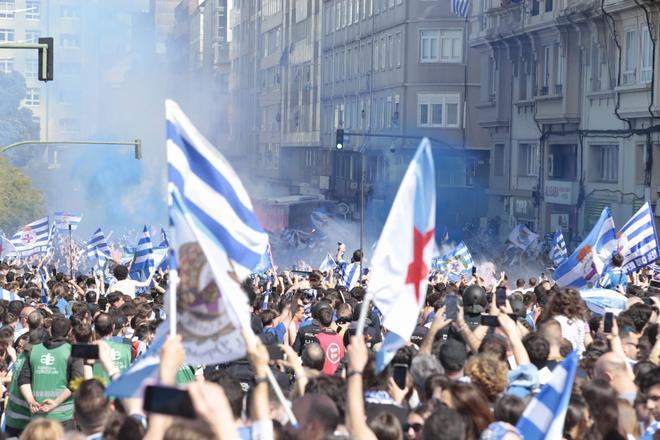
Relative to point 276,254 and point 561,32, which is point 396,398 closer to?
point 561,32

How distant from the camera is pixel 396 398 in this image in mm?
9367

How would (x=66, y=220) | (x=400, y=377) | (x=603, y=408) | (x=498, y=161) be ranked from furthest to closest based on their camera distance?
1. (x=498, y=161)
2. (x=66, y=220)
3. (x=400, y=377)
4. (x=603, y=408)

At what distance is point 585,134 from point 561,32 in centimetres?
354

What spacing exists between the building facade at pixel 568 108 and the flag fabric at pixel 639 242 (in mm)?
20467

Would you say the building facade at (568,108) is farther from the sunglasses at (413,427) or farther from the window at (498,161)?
the sunglasses at (413,427)

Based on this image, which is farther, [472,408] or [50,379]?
[50,379]

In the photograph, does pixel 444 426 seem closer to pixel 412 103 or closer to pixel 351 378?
pixel 351 378

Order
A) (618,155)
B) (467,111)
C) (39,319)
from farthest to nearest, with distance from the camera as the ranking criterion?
1. (467,111)
2. (618,155)
3. (39,319)

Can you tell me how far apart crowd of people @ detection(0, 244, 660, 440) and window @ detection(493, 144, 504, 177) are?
137 ft

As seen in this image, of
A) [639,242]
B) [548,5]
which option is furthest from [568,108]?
[639,242]

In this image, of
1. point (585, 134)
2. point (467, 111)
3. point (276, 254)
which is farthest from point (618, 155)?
point (467, 111)

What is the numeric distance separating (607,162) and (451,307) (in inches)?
1421

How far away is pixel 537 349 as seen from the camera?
32.8 ft

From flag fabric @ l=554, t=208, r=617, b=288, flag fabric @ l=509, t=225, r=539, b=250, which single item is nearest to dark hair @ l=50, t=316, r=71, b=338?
Answer: flag fabric @ l=554, t=208, r=617, b=288
